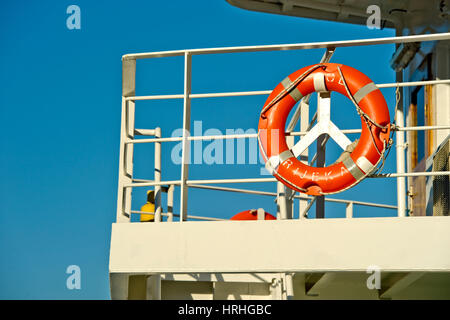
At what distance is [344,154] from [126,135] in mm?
1140

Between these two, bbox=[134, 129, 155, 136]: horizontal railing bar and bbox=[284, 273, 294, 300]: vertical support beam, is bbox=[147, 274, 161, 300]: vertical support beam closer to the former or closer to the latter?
bbox=[284, 273, 294, 300]: vertical support beam

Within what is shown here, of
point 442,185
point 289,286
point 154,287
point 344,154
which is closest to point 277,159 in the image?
point 344,154

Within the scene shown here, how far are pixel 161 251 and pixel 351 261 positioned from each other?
0.93m

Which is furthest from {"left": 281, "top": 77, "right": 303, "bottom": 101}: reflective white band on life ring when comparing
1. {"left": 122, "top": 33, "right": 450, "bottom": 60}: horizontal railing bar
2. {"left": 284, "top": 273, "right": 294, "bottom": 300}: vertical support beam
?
{"left": 284, "top": 273, "right": 294, "bottom": 300}: vertical support beam

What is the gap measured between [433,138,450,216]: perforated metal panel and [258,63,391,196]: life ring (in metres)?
1.11

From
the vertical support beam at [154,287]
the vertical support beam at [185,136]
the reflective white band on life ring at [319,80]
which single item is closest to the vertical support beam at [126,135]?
the vertical support beam at [185,136]

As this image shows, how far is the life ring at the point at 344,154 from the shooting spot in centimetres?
387

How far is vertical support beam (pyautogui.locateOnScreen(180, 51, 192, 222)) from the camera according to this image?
12.7 ft

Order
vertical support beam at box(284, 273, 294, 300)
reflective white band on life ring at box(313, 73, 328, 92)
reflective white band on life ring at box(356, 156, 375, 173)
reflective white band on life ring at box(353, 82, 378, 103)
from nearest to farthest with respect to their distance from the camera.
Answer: reflective white band on life ring at box(356, 156, 375, 173)
reflective white band on life ring at box(353, 82, 378, 103)
reflective white band on life ring at box(313, 73, 328, 92)
vertical support beam at box(284, 273, 294, 300)

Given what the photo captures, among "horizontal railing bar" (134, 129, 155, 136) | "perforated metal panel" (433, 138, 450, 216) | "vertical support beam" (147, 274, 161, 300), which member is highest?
"horizontal railing bar" (134, 129, 155, 136)

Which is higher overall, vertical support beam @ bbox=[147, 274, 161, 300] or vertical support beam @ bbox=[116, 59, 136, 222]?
vertical support beam @ bbox=[116, 59, 136, 222]

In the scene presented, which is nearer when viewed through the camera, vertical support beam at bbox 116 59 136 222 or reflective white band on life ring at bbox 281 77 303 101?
vertical support beam at bbox 116 59 136 222
